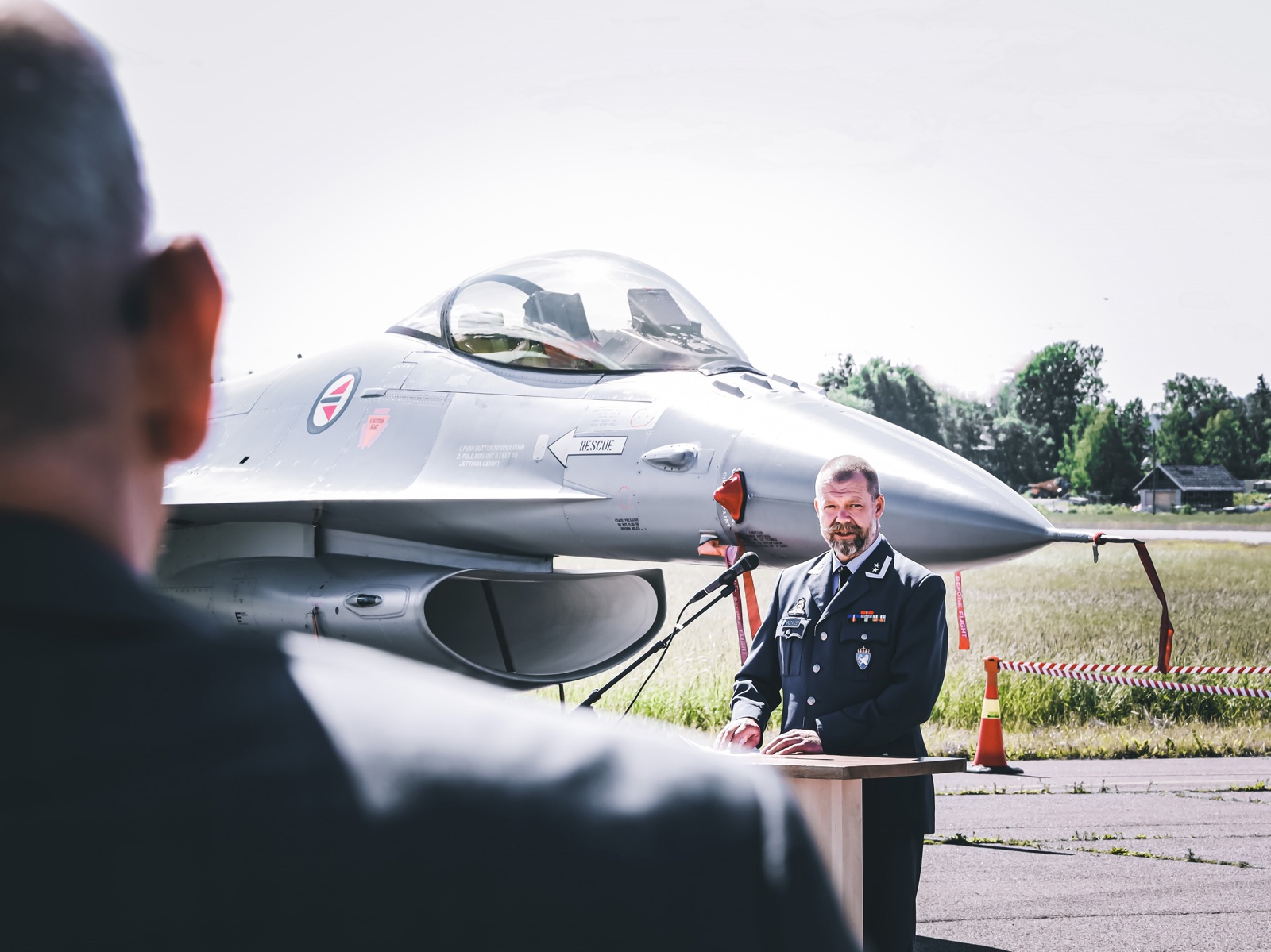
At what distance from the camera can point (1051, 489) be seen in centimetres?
2944

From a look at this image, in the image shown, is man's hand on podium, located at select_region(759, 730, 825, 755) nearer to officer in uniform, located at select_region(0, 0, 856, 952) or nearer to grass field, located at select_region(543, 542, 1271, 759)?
officer in uniform, located at select_region(0, 0, 856, 952)

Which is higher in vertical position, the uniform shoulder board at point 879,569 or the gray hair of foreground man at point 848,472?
the gray hair of foreground man at point 848,472

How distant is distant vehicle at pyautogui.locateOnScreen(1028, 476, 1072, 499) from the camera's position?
28.2 meters

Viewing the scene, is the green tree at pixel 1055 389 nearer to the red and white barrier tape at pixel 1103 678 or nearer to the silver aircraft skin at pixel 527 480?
the red and white barrier tape at pixel 1103 678

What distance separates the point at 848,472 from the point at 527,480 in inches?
111

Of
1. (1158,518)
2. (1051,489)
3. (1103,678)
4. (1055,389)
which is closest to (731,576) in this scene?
(1103,678)

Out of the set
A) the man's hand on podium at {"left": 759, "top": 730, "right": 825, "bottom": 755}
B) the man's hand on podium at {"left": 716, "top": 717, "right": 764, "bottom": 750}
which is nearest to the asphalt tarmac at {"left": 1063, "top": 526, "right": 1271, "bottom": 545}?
the man's hand on podium at {"left": 716, "top": 717, "right": 764, "bottom": 750}

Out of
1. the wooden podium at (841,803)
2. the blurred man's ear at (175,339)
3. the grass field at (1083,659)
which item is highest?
the blurred man's ear at (175,339)

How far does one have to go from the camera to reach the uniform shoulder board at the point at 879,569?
148 inches

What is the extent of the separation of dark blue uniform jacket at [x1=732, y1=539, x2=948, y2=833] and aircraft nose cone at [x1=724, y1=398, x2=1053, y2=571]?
4.41ft

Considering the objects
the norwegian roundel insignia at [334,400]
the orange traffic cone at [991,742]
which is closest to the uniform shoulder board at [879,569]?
the norwegian roundel insignia at [334,400]

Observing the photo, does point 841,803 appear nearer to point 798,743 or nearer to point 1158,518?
point 798,743

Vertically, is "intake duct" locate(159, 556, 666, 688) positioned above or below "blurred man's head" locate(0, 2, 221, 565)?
below

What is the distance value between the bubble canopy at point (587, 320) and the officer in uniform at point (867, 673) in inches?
104
